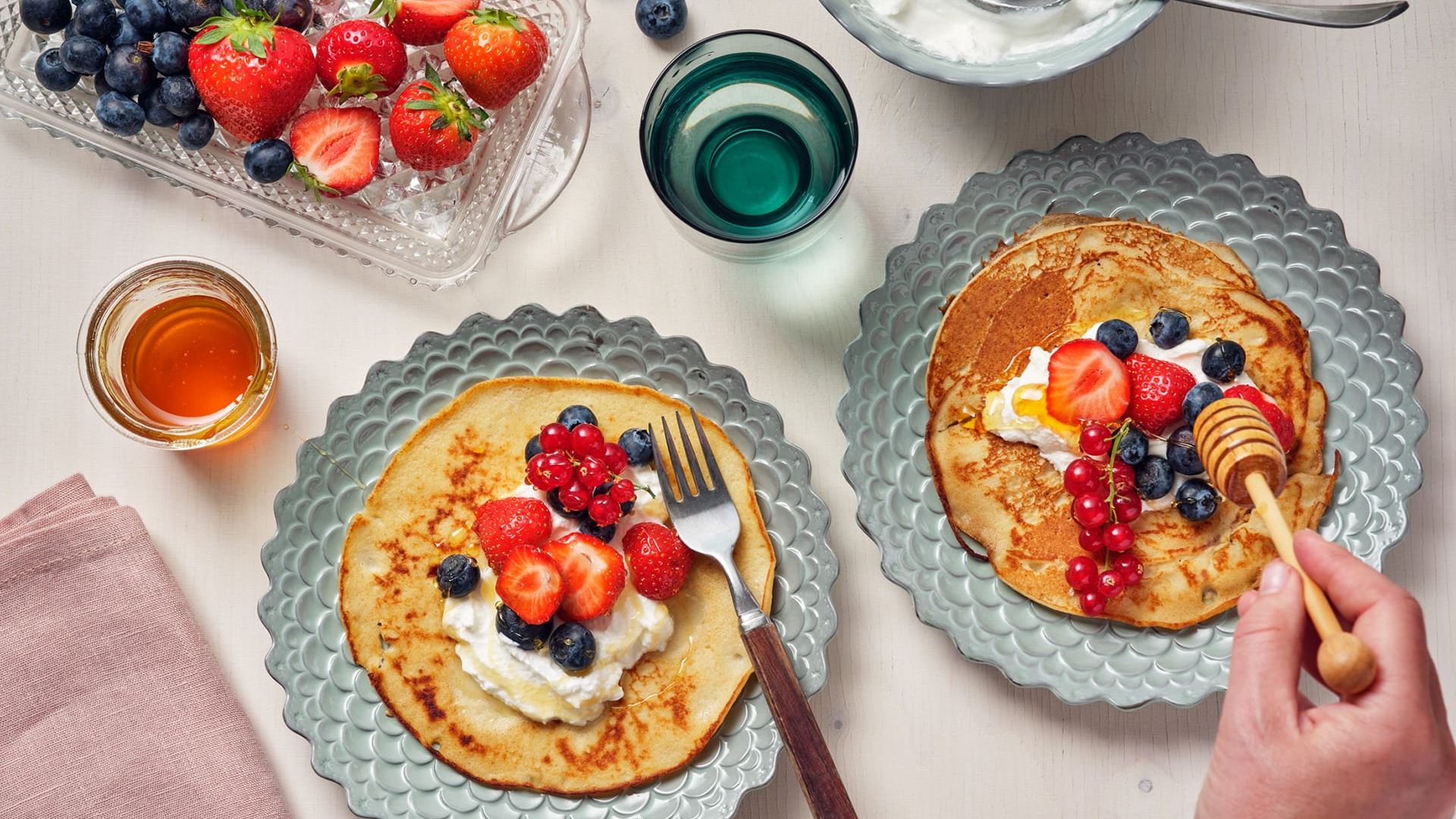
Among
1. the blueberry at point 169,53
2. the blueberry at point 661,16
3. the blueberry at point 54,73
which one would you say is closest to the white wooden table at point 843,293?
the blueberry at point 661,16

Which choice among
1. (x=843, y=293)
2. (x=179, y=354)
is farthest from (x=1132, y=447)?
(x=179, y=354)

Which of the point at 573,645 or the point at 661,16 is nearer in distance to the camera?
the point at 573,645

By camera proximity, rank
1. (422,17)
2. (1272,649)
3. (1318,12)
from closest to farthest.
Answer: (1272,649) < (1318,12) < (422,17)

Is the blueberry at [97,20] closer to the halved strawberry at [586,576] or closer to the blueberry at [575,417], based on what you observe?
the blueberry at [575,417]

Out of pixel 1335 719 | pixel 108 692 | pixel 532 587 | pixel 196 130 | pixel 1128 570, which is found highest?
pixel 1335 719

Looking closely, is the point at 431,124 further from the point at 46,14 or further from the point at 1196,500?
the point at 1196,500
